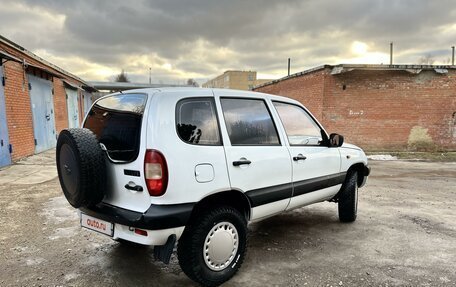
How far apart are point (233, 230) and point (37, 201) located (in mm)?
4161

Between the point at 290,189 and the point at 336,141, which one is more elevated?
the point at 336,141

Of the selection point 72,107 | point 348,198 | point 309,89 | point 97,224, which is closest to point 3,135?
point 97,224

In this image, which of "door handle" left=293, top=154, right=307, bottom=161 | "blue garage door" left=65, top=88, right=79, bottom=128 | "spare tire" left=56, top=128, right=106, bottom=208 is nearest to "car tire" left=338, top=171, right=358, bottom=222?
"door handle" left=293, top=154, right=307, bottom=161

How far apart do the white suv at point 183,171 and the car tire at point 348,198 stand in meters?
1.38

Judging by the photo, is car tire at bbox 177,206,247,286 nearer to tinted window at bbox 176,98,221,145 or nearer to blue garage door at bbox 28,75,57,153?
tinted window at bbox 176,98,221,145

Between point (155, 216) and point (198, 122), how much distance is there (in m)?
0.87

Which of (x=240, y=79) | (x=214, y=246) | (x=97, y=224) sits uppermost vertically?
(x=240, y=79)

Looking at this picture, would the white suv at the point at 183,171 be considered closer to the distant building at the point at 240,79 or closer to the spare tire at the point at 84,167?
the spare tire at the point at 84,167

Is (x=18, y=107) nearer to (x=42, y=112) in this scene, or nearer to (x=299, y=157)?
(x=42, y=112)

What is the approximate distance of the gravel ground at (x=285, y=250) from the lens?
2.95m

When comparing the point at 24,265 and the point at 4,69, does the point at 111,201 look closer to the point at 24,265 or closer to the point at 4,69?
the point at 24,265

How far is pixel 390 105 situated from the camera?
12.2 metres

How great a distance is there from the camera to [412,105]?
12.2 meters

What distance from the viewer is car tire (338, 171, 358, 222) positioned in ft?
14.4
